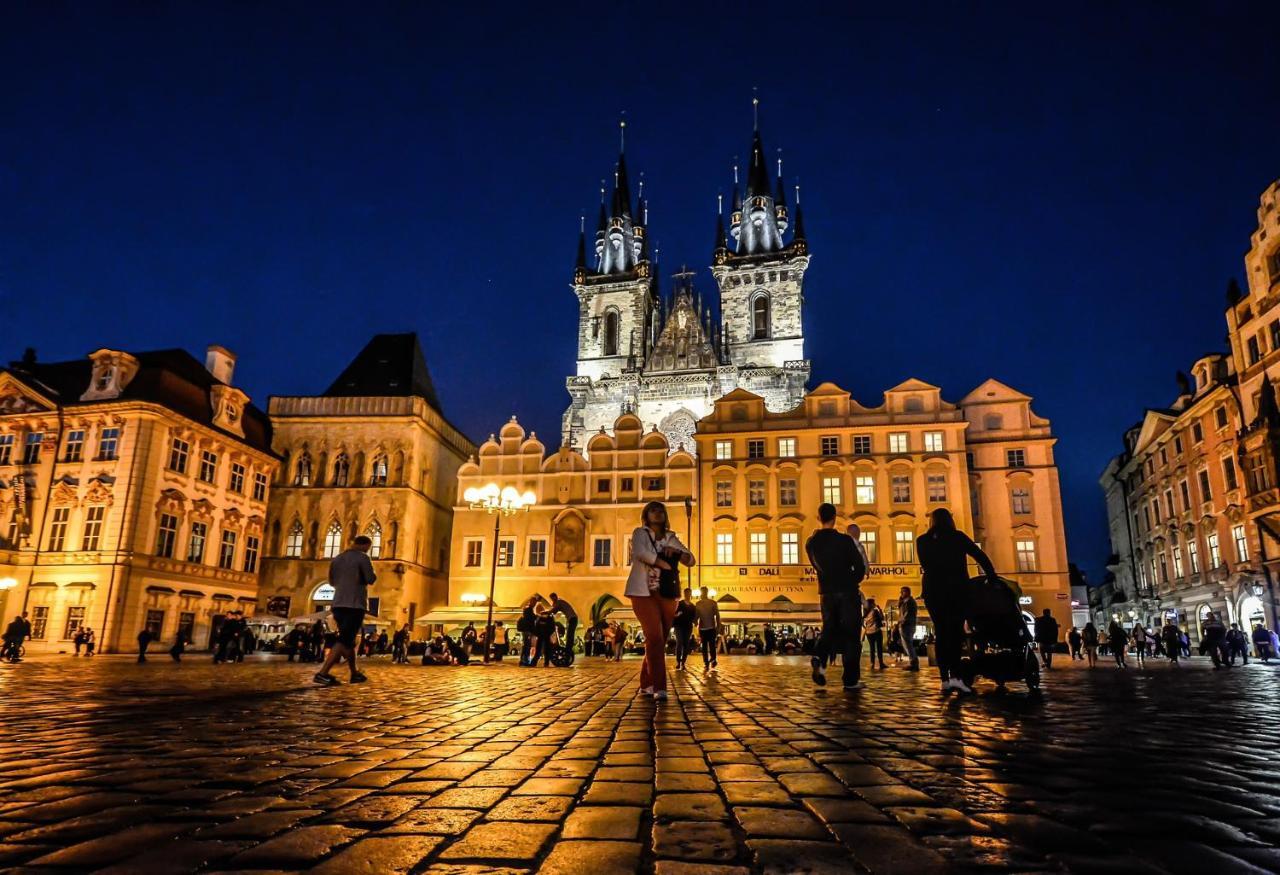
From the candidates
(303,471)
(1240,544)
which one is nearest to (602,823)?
(1240,544)

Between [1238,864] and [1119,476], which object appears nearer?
[1238,864]

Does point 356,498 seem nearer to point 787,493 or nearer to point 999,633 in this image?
point 787,493

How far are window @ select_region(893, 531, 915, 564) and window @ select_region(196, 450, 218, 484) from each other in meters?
33.3

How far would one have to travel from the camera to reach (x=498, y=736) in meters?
5.15

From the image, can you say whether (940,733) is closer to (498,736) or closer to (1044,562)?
(498,736)

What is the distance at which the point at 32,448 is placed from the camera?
34.6m

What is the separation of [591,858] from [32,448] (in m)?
41.6

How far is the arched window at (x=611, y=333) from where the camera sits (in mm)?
65188

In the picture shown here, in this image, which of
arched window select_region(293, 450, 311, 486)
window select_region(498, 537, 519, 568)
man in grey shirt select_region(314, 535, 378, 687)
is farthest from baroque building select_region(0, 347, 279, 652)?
man in grey shirt select_region(314, 535, 378, 687)

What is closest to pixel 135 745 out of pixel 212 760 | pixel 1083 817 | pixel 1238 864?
pixel 212 760

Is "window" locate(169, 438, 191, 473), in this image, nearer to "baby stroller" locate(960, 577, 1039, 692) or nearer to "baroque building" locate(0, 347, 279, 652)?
"baroque building" locate(0, 347, 279, 652)

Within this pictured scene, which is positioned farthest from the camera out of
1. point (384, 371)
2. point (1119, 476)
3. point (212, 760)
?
point (1119, 476)

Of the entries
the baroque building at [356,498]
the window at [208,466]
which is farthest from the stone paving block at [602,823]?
the baroque building at [356,498]

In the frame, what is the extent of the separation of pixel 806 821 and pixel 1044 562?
143ft
